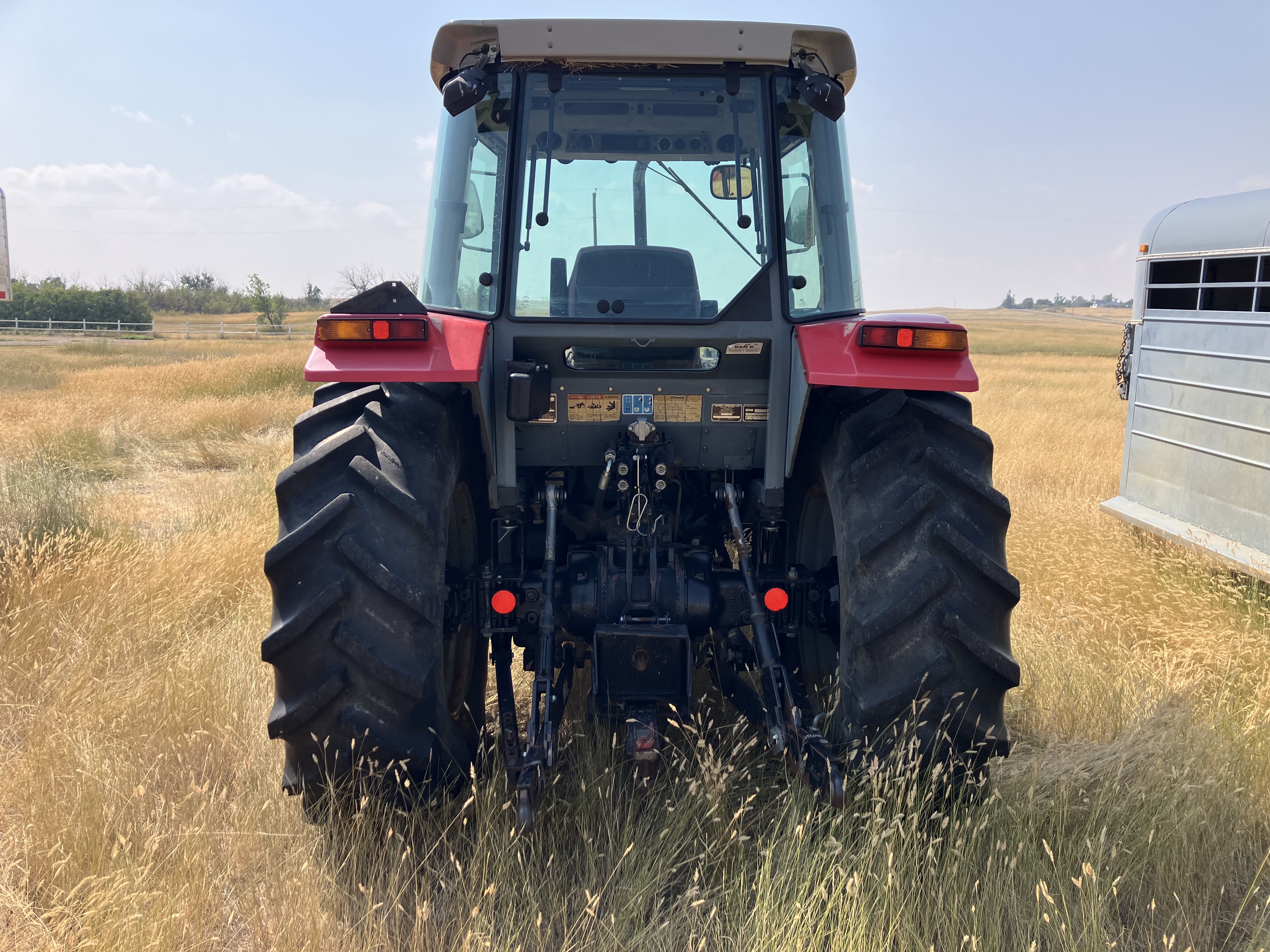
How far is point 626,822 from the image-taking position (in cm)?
271

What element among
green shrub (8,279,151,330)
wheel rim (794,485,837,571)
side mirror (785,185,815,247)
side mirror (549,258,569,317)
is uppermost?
green shrub (8,279,151,330)

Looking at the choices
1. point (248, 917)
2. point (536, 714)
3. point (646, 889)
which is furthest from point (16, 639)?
point (646, 889)

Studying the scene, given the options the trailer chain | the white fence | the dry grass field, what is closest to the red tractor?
the dry grass field

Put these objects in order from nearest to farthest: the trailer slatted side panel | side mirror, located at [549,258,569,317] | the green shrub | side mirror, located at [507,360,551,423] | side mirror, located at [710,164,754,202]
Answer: side mirror, located at [507,360,551,423]
side mirror, located at [549,258,569,317]
side mirror, located at [710,164,754,202]
the trailer slatted side panel
the green shrub

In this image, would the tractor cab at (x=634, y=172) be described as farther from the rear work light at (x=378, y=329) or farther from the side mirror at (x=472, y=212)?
the rear work light at (x=378, y=329)

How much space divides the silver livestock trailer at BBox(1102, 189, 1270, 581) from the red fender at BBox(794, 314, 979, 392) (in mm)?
3237

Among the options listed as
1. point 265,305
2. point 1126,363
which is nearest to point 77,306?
point 265,305

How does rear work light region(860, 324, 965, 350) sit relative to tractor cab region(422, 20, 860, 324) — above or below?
below

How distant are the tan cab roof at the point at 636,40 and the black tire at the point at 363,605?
1195 millimetres

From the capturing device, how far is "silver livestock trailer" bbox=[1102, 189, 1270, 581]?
16.5ft

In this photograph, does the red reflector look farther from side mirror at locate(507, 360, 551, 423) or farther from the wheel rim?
the wheel rim

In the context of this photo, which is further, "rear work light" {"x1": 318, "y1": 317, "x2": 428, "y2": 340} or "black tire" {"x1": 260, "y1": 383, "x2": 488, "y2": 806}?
"rear work light" {"x1": 318, "y1": 317, "x2": 428, "y2": 340}

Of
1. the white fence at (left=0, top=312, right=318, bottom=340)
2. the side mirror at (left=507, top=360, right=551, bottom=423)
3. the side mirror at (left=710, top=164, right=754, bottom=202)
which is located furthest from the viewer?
the white fence at (left=0, top=312, right=318, bottom=340)

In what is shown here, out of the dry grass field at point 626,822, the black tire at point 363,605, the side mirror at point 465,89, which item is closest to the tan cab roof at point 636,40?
the side mirror at point 465,89
